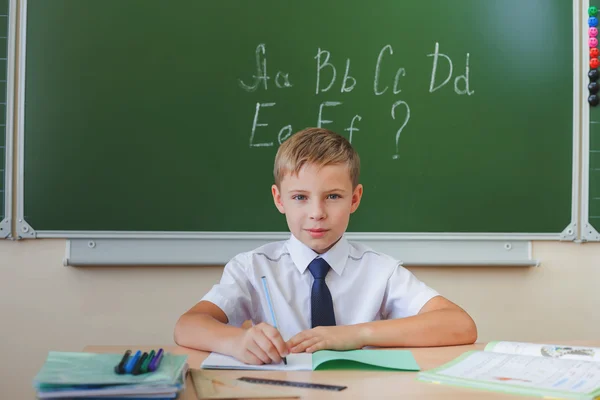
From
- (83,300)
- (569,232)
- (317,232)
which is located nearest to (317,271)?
(317,232)

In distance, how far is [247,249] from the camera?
8.17 ft

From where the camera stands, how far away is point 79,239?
7.93 ft

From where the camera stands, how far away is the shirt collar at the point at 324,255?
5.73 feet

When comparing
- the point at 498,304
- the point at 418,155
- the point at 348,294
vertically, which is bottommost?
the point at 498,304

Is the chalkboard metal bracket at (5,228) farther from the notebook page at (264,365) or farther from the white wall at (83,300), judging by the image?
the notebook page at (264,365)

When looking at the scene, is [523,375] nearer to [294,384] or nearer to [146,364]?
[294,384]

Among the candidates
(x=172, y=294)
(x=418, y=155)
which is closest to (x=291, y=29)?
(x=418, y=155)

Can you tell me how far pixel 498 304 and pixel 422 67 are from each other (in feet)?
3.31

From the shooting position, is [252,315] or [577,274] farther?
[577,274]

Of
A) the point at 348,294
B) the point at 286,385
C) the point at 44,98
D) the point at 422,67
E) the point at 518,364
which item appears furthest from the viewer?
the point at 422,67

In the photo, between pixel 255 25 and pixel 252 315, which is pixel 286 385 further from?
pixel 255 25

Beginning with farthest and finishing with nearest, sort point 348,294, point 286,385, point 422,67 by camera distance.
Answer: point 422,67 < point 348,294 < point 286,385

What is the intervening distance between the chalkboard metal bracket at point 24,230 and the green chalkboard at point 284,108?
0.06ft

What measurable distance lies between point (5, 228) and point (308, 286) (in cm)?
128
